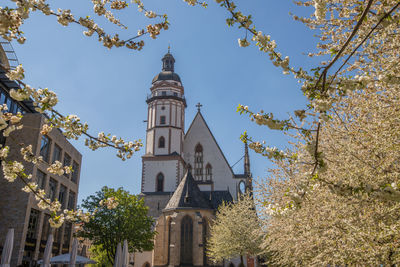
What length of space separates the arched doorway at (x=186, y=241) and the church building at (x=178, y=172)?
10 cm

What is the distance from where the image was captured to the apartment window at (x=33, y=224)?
2547 centimetres

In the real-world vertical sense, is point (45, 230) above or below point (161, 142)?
below

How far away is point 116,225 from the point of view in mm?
29234

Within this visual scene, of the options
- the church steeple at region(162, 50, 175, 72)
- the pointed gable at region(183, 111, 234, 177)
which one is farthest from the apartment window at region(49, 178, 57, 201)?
the church steeple at region(162, 50, 175, 72)

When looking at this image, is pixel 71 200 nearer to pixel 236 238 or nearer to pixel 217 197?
pixel 236 238

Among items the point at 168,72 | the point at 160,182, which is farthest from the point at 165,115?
the point at 160,182

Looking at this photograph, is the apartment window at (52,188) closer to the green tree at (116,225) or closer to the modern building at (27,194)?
the modern building at (27,194)

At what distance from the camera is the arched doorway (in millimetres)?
36719

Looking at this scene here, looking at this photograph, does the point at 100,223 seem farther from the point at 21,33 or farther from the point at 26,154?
the point at 21,33

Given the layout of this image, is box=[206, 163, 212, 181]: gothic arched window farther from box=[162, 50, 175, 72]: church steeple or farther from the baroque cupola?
box=[162, 50, 175, 72]: church steeple

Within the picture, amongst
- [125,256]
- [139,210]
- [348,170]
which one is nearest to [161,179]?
[139,210]

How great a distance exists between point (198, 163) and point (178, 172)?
12.8 ft

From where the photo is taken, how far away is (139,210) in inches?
1204

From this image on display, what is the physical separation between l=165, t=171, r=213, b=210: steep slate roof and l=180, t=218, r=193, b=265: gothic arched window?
1.45 m
